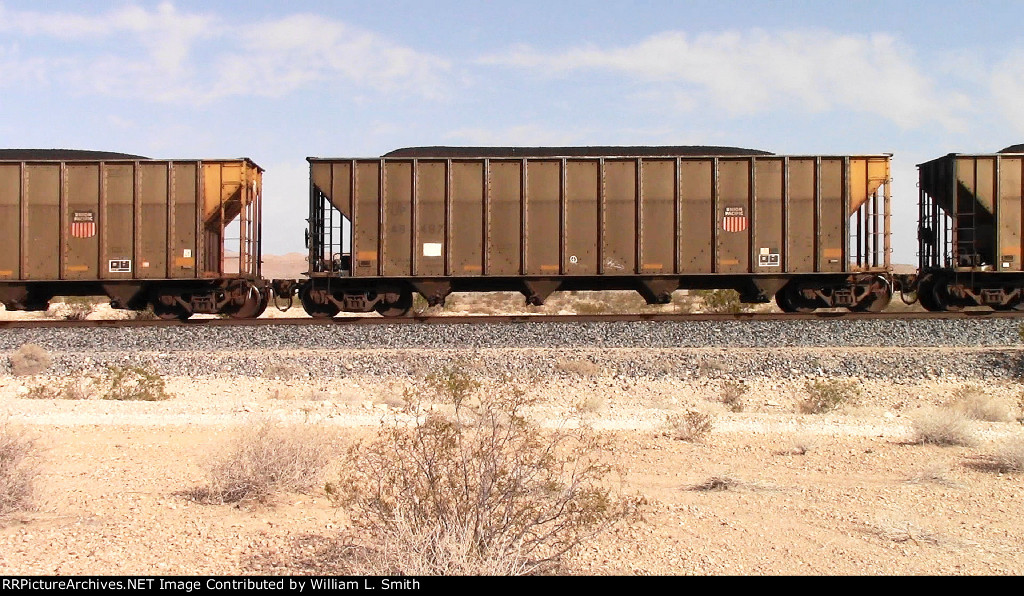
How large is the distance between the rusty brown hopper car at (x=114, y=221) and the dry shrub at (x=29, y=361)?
4311mm

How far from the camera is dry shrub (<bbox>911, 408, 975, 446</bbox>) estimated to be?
337 inches

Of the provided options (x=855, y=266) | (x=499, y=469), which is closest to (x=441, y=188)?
(x=855, y=266)

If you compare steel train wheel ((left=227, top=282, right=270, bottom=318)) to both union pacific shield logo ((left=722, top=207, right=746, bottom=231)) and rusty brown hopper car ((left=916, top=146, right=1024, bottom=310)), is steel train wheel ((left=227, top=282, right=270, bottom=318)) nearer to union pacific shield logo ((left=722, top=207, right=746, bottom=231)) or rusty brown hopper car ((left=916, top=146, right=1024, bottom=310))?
union pacific shield logo ((left=722, top=207, right=746, bottom=231))

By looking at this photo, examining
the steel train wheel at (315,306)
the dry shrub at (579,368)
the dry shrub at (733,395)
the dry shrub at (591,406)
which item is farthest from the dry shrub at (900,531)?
the steel train wheel at (315,306)

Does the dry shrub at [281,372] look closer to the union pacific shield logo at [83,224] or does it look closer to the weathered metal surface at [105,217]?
the weathered metal surface at [105,217]

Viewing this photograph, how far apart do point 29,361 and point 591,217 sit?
10.6 metres

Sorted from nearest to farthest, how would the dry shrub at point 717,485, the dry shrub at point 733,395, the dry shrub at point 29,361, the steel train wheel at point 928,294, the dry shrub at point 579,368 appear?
the dry shrub at point 717,485
the dry shrub at point 733,395
the dry shrub at point 579,368
the dry shrub at point 29,361
the steel train wheel at point 928,294

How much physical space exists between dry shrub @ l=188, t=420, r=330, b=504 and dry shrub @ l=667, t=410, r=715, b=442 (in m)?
3.85

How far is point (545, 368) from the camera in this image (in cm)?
1296

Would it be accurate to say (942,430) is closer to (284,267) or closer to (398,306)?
(398,306)

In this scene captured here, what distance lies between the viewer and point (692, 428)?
8977 millimetres

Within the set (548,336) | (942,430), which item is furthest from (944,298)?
(942,430)

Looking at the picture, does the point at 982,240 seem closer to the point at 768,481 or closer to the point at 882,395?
the point at 882,395

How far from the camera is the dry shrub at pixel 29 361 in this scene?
13.1m
